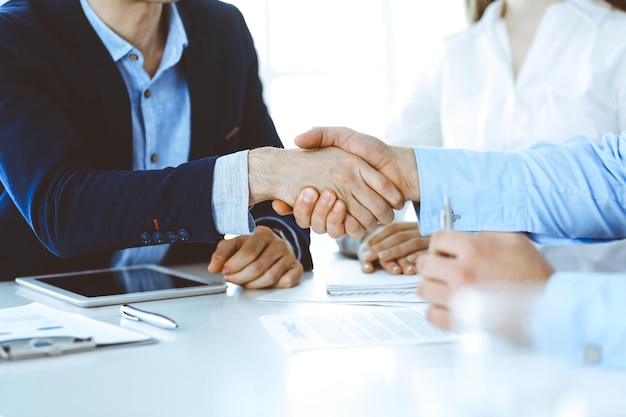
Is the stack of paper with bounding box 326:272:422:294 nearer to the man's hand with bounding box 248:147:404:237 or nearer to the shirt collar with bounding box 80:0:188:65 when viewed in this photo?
the man's hand with bounding box 248:147:404:237

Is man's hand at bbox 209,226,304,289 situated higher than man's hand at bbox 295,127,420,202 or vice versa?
man's hand at bbox 295,127,420,202

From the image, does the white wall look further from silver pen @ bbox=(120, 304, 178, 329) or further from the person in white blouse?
silver pen @ bbox=(120, 304, 178, 329)

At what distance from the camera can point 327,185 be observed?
5.27 ft

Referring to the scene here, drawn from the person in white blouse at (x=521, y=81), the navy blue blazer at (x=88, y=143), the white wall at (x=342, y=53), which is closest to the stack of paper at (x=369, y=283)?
the navy blue blazer at (x=88, y=143)

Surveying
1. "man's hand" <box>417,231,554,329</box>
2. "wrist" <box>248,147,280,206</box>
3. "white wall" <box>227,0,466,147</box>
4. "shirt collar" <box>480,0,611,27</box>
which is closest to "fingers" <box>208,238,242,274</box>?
"wrist" <box>248,147,280,206</box>

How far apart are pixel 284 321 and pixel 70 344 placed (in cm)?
32

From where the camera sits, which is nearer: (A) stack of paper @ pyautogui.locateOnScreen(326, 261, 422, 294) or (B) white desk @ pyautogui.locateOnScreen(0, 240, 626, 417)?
(B) white desk @ pyautogui.locateOnScreen(0, 240, 626, 417)

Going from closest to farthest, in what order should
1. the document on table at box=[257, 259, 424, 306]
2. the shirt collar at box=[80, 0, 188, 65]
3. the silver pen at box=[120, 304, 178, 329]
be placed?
the silver pen at box=[120, 304, 178, 329]
the document on table at box=[257, 259, 424, 306]
the shirt collar at box=[80, 0, 188, 65]

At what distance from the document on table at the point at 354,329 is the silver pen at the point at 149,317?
141 mm

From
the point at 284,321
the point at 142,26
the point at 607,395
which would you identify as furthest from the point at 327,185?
the point at 607,395

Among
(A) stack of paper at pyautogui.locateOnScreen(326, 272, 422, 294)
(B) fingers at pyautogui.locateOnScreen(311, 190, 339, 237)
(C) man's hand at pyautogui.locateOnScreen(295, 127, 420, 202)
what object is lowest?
(A) stack of paper at pyautogui.locateOnScreen(326, 272, 422, 294)

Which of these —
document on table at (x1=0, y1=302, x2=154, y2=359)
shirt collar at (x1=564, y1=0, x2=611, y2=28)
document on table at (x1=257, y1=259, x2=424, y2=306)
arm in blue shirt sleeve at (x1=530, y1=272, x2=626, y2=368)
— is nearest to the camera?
arm in blue shirt sleeve at (x1=530, y1=272, x2=626, y2=368)

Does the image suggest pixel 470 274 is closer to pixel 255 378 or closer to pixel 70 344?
pixel 255 378

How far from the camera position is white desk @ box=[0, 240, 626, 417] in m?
0.75
